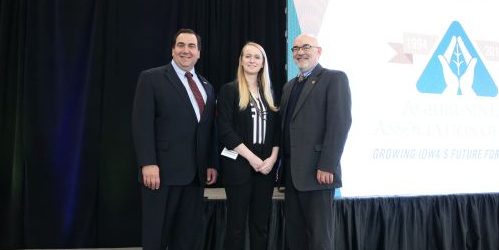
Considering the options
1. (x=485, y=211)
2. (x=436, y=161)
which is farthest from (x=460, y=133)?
(x=485, y=211)

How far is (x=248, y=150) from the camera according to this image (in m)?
2.17

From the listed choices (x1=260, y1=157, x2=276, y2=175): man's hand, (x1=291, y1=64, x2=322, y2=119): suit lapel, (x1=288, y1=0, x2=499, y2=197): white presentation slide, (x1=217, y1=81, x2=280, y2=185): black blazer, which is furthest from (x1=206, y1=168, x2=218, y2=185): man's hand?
(x1=288, y1=0, x2=499, y2=197): white presentation slide

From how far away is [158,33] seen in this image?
10.4 feet

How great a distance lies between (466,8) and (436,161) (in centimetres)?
137

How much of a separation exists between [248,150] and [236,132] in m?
0.14

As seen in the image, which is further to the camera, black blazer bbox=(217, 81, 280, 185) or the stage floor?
the stage floor

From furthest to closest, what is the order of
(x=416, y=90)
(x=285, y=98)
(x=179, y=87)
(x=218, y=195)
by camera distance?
(x=416, y=90) → (x=218, y=195) → (x=285, y=98) → (x=179, y=87)

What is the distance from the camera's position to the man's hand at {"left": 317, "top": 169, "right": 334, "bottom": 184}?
207cm

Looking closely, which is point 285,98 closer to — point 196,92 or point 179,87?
point 196,92

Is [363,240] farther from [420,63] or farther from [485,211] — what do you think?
[420,63]

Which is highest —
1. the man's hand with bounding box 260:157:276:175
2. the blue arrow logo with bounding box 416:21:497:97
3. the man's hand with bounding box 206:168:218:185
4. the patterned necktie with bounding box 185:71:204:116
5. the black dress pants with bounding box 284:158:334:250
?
the blue arrow logo with bounding box 416:21:497:97

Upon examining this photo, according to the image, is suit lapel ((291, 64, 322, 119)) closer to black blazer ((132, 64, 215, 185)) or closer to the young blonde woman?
the young blonde woman

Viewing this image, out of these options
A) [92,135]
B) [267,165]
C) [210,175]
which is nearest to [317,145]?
[267,165]

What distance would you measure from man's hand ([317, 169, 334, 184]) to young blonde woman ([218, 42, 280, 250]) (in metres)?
0.28
